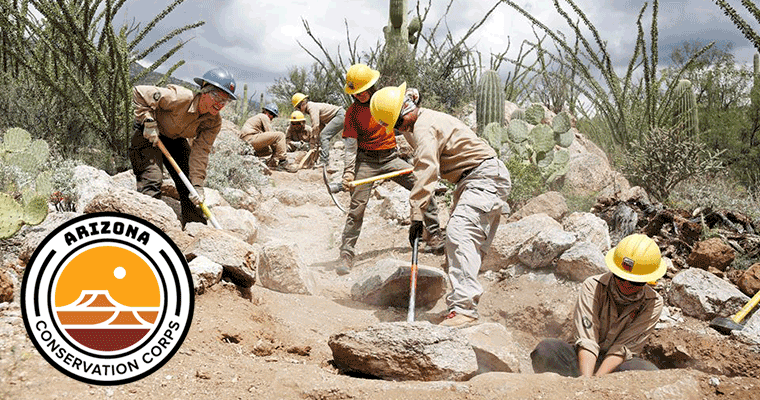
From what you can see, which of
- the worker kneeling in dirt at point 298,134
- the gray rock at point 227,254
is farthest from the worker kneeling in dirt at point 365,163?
the worker kneeling in dirt at point 298,134

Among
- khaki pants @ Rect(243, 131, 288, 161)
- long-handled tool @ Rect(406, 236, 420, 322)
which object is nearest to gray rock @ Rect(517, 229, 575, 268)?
long-handled tool @ Rect(406, 236, 420, 322)

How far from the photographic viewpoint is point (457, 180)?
447 cm

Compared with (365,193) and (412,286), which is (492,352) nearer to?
(412,286)

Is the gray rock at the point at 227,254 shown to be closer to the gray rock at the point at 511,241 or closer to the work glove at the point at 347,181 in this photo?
the work glove at the point at 347,181

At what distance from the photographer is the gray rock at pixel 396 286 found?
479 centimetres

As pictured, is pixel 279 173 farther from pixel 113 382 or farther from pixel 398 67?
pixel 113 382

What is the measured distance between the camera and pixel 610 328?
11.7 ft

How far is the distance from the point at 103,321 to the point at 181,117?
2.77 m

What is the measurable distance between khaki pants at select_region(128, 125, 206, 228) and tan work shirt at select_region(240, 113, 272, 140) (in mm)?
5564

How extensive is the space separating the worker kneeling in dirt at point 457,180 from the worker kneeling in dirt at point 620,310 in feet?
2.48

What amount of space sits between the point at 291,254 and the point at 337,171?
6074mm

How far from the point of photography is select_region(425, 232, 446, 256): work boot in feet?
19.8

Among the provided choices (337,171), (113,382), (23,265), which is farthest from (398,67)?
(113,382)

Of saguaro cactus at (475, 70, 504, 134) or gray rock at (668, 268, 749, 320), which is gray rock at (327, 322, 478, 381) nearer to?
gray rock at (668, 268, 749, 320)
